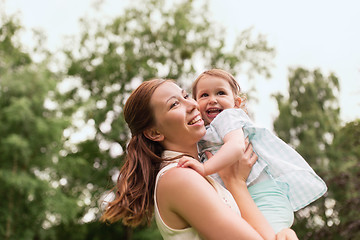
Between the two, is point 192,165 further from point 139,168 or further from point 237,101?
point 237,101

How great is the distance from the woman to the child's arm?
8 centimetres

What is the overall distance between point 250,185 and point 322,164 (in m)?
17.0

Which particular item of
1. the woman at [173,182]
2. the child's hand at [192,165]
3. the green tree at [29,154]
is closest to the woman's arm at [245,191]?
the woman at [173,182]

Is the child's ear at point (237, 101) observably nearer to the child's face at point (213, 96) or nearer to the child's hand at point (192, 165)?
the child's face at point (213, 96)

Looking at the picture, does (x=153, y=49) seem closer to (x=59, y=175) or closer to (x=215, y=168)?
(x=59, y=175)

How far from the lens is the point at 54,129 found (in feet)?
43.2

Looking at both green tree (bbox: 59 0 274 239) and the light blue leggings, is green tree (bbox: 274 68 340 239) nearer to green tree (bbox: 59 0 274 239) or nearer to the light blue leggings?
green tree (bbox: 59 0 274 239)

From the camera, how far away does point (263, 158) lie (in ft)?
8.18

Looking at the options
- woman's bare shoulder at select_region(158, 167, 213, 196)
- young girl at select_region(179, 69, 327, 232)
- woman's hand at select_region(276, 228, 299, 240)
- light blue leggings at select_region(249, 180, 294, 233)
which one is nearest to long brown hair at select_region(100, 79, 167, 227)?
woman's bare shoulder at select_region(158, 167, 213, 196)

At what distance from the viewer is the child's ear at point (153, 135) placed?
234 cm

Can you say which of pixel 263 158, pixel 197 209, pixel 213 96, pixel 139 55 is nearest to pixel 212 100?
pixel 213 96

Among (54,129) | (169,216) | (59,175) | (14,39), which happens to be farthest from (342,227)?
(14,39)

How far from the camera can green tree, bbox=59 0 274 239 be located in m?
18.6

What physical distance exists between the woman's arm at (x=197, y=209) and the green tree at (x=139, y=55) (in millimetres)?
16427
